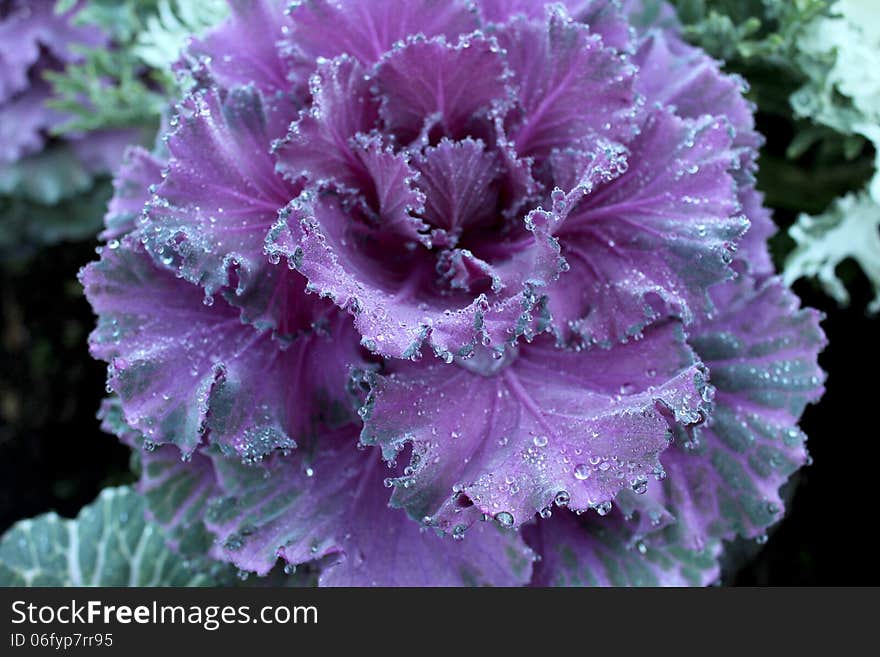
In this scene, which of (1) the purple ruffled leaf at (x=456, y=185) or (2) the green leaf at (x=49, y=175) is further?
(2) the green leaf at (x=49, y=175)

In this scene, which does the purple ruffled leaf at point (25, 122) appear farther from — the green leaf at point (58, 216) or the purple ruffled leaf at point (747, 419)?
the purple ruffled leaf at point (747, 419)

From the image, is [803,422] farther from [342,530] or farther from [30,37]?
[30,37]

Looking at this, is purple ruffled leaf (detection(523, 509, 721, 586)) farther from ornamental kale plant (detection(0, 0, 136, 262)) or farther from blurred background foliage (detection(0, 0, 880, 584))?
ornamental kale plant (detection(0, 0, 136, 262))

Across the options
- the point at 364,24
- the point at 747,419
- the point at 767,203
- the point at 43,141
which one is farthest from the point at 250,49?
the point at 767,203

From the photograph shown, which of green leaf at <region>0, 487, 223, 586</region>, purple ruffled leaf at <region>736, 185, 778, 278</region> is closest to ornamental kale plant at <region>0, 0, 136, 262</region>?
green leaf at <region>0, 487, 223, 586</region>

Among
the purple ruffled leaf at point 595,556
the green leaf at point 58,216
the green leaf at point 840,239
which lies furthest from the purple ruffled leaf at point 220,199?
the green leaf at point 58,216

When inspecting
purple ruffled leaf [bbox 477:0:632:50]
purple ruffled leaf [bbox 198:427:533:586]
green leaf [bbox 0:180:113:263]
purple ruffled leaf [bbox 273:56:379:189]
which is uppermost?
purple ruffled leaf [bbox 477:0:632:50]
